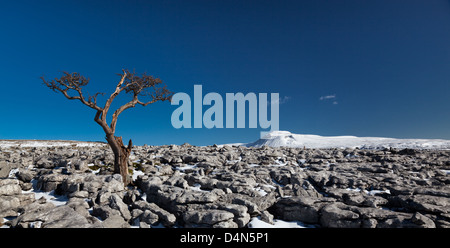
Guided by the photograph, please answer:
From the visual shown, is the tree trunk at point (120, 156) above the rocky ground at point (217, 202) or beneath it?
above

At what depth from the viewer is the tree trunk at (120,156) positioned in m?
18.5

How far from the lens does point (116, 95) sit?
21.0 m

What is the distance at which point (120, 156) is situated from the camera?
62.0 feet

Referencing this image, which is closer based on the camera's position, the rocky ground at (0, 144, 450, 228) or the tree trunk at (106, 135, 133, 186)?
the rocky ground at (0, 144, 450, 228)

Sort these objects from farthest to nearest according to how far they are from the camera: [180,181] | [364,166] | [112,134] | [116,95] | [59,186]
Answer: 1. [364,166]
2. [116,95]
3. [112,134]
4. [180,181]
5. [59,186]

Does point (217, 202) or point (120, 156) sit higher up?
point (120, 156)

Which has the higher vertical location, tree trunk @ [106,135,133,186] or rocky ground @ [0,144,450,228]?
tree trunk @ [106,135,133,186]

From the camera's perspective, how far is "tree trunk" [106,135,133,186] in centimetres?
1850

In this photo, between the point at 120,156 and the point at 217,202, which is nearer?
the point at 217,202

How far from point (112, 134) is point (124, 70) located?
6863 mm

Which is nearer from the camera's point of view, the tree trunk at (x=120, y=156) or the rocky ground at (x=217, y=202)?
the rocky ground at (x=217, y=202)
